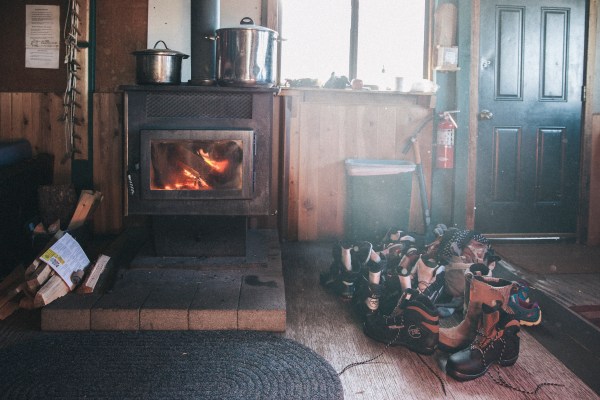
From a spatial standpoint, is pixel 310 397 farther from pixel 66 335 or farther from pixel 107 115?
pixel 107 115

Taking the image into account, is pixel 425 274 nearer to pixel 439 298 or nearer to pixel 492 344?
pixel 439 298

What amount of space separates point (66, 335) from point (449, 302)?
178 centimetres

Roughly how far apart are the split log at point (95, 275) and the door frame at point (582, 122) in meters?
2.62

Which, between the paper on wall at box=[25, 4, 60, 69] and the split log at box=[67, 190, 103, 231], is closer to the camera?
the split log at box=[67, 190, 103, 231]

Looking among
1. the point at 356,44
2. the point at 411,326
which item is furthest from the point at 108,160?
the point at 411,326

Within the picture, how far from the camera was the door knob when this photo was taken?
3.94 m

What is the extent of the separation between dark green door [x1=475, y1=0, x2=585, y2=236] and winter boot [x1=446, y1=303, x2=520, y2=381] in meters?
2.14

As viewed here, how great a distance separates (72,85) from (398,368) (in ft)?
9.42

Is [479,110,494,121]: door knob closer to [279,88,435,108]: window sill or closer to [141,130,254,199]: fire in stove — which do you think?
[279,88,435,108]: window sill

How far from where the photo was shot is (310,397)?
1749 mm

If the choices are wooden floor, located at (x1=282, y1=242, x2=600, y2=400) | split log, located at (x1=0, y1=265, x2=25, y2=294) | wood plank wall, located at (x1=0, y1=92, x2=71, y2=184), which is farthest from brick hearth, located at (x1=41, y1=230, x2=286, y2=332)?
wood plank wall, located at (x1=0, y1=92, x2=71, y2=184)

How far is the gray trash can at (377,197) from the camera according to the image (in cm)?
363

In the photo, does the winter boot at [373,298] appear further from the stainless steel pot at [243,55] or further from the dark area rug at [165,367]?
the stainless steel pot at [243,55]

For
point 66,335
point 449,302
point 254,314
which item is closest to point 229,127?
point 254,314
